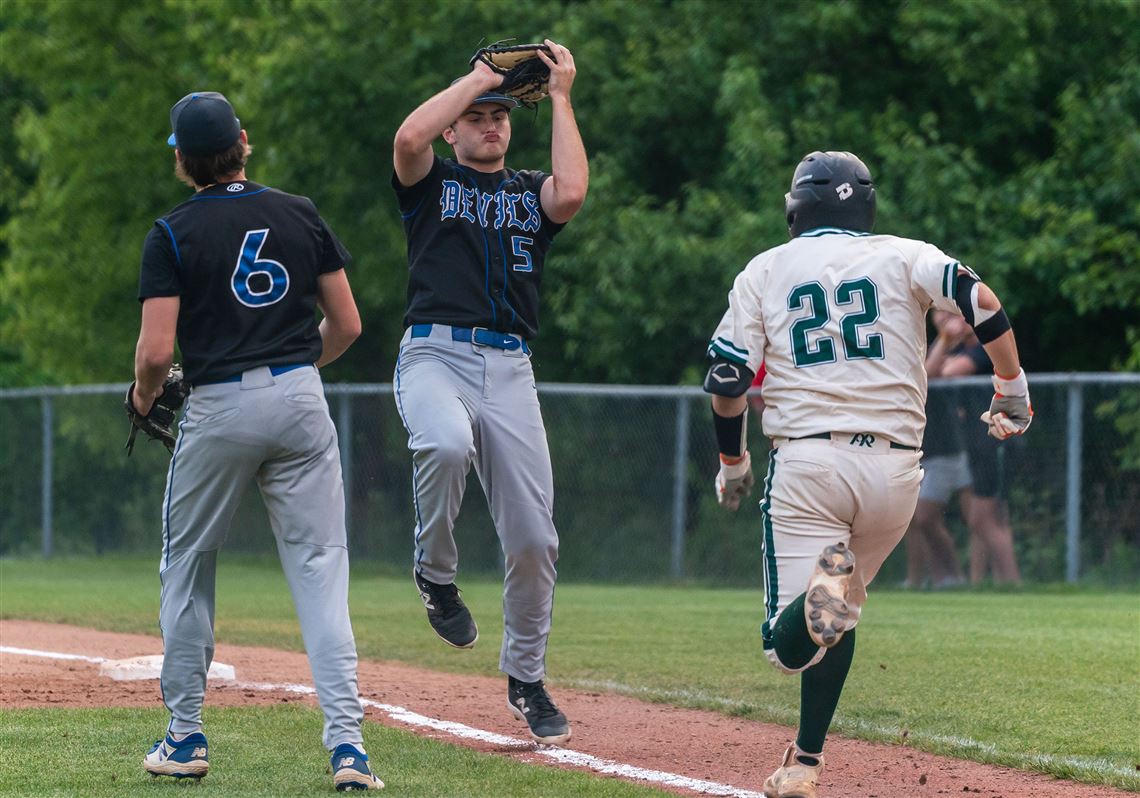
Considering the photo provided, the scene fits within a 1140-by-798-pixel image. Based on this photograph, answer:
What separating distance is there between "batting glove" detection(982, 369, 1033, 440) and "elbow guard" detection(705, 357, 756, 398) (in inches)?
31.5

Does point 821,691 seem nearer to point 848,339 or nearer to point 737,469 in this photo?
point 737,469

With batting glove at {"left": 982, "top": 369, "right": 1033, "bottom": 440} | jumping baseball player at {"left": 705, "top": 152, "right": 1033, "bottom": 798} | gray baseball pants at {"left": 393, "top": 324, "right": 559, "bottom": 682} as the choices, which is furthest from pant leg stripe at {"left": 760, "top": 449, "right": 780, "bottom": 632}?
gray baseball pants at {"left": 393, "top": 324, "right": 559, "bottom": 682}

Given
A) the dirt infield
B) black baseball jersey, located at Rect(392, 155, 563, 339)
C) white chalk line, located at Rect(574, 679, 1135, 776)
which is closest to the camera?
the dirt infield

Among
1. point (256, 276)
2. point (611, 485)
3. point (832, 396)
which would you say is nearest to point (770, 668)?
point (832, 396)

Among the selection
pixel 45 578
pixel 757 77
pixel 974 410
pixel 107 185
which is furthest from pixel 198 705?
pixel 107 185

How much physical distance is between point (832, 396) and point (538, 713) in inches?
77.0

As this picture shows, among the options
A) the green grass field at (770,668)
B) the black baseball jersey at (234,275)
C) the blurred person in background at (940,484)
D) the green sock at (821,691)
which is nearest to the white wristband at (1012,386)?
the green sock at (821,691)

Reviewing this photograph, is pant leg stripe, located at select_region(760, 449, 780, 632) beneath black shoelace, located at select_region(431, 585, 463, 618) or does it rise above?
above

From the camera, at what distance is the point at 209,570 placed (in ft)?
17.8

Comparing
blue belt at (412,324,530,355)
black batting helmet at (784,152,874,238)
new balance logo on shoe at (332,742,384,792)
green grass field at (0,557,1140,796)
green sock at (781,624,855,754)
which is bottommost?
green grass field at (0,557,1140,796)

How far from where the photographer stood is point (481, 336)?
6.14m

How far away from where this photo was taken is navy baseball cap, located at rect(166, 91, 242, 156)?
5168mm

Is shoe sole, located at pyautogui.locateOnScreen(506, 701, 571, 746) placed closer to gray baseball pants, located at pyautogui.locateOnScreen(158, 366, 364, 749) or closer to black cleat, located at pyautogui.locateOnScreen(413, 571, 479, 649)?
black cleat, located at pyautogui.locateOnScreen(413, 571, 479, 649)

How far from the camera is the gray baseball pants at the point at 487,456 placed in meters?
6.04
